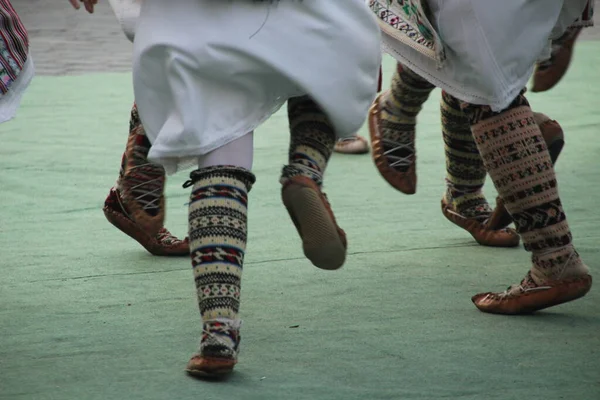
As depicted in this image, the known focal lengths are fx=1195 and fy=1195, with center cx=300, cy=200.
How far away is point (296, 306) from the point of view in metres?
2.77

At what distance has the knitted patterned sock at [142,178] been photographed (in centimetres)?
309

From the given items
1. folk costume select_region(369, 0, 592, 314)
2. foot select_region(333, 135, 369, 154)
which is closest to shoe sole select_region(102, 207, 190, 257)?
folk costume select_region(369, 0, 592, 314)

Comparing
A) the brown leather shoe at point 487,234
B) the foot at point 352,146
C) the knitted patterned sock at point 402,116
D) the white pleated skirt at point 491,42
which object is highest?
the white pleated skirt at point 491,42

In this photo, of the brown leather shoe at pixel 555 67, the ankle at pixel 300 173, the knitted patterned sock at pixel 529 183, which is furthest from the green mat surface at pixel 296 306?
the brown leather shoe at pixel 555 67

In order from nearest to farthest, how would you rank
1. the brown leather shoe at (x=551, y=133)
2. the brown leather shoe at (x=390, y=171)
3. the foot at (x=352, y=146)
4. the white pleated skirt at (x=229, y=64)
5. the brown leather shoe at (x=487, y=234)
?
1. the white pleated skirt at (x=229, y=64)
2. the brown leather shoe at (x=551, y=133)
3. the brown leather shoe at (x=390, y=171)
4. the brown leather shoe at (x=487, y=234)
5. the foot at (x=352, y=146)

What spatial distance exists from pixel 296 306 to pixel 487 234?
789mm

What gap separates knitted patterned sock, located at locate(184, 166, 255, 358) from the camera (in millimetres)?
2180

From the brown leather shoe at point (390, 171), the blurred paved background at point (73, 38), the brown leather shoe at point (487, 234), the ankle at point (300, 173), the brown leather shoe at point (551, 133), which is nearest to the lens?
the ankle at point (300, 173)

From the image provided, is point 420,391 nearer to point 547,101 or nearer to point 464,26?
point 464,26

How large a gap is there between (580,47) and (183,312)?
514 centimetres

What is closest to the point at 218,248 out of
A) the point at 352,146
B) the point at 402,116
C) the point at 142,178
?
the point at 142,178

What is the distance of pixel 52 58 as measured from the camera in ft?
24.5

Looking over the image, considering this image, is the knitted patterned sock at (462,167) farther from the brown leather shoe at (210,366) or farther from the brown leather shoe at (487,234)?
the brown leather shoe at (210,366)

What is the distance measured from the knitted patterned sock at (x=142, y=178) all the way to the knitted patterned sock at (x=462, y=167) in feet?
2.56
